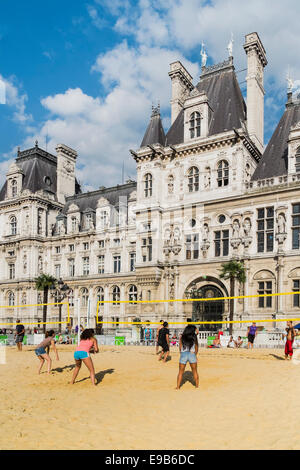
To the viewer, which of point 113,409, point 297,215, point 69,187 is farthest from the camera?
point 69,187

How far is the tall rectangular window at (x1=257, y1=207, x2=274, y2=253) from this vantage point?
35062mm

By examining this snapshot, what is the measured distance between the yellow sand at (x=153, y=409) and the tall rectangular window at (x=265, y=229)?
64.3 ft

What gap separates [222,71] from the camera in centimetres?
4472

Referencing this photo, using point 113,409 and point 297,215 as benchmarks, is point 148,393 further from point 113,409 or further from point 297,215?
point 297,215

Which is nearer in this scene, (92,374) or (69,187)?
(92,374)

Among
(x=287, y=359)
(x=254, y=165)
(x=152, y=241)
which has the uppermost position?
(x=254, y=165)

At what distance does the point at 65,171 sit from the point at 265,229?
35.4 m

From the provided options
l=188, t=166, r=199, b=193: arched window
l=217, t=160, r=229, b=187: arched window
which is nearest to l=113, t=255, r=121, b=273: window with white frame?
l=188, t=166, r=199, b=193: arched window

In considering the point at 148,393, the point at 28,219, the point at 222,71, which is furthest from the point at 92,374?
the point at 28,219

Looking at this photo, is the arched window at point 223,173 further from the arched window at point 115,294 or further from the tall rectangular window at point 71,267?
the tall rectangular window at point 71,267

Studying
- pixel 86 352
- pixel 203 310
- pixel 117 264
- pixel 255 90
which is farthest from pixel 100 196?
pixel 86 352

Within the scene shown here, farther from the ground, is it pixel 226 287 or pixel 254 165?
pixel 254 165

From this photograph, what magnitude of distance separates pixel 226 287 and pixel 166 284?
18.9 feet

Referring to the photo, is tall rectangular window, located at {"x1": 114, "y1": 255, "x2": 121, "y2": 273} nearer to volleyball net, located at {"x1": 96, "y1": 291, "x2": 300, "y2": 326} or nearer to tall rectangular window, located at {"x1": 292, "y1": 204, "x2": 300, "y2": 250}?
volleyball net, located at {"x1": 96, "y1": 291, "x2": 300, "y2": 326}
